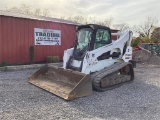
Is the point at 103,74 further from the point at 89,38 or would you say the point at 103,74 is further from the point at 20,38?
the point at 20,38

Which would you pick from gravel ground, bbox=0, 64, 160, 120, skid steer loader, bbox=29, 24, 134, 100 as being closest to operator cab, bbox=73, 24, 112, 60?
skid steer loader, bbox=29, 24, 134, 100

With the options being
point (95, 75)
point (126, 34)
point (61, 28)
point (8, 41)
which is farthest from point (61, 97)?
point (61, 28)

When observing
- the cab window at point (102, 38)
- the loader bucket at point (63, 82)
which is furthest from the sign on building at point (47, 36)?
the cab window at point (102, 38)

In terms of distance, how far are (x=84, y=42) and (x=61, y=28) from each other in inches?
277

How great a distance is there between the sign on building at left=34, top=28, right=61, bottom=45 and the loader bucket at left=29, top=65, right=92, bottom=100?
567 centimetres

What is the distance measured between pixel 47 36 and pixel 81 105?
8.84m

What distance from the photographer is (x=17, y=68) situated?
10.9m

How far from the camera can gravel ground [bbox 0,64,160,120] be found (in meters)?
4.68

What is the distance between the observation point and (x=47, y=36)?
13.6m

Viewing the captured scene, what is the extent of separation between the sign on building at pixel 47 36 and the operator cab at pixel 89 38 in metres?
5.71

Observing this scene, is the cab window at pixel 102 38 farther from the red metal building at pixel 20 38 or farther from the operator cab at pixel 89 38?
the red metal building at pixel 20 38

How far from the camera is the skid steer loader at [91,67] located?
6.63 meters

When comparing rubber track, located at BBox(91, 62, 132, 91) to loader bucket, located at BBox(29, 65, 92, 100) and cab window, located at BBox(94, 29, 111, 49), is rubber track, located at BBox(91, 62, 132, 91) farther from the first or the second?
cab window, located at BBox(94, 29, 111, 49)

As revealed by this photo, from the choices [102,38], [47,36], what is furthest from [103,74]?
[47,36]
